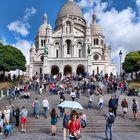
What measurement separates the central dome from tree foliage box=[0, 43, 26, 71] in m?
26.6

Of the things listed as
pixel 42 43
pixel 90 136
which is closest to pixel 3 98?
pixel 90 136

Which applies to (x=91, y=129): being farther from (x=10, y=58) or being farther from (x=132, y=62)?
(x=132, y=62)

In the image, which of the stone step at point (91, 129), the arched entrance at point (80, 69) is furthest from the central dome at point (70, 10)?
the stone step at point (91, 129)

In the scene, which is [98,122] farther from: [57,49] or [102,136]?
[57,49]

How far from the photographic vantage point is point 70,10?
4021 inches

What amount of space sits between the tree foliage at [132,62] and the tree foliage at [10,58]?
21887 millimetres

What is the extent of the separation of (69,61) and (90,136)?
193 feet

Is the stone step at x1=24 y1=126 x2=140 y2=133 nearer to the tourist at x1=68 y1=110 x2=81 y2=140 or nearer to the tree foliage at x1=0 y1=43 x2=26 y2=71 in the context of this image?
the tourist at x1=68 y1=110 x2=81 y2=140

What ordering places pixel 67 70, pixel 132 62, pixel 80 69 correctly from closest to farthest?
1. pixel 132 62
2. pixel 67 70
3. pixel 80 69

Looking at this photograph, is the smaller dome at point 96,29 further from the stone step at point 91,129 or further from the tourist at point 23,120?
the tourist at point 23,120

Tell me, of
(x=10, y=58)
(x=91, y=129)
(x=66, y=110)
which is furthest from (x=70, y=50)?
(x=66, y=110)

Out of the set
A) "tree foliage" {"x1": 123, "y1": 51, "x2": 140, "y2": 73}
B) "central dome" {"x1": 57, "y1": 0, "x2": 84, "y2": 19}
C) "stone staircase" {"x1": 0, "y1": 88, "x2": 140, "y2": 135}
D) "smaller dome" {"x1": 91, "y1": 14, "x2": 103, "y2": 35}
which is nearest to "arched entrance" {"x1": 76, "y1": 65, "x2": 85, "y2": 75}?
"tree foliage" {"x1": 123, "y1": 51, "x2": 140, "y2": 73}

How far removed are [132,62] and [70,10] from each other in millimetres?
35263

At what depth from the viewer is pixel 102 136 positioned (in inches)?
758
